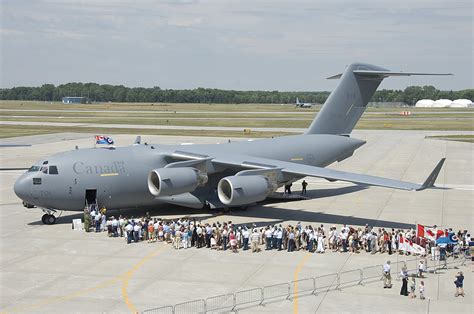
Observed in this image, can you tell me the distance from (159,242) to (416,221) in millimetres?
10730

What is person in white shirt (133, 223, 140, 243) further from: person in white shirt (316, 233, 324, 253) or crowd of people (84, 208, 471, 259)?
person in white shirt (316, 233, 324, 253)

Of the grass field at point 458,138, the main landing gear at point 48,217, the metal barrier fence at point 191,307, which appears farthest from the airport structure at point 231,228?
the grass field at point 458,138

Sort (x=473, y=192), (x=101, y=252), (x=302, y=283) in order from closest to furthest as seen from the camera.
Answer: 1. (x=302, y=283)
2. (x=101, y=252)
3. (x=473, y=192)

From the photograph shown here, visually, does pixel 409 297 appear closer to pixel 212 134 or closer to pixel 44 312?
pixel 44 312

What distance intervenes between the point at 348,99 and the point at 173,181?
13.0m

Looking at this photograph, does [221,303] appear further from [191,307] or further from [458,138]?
[458,138]

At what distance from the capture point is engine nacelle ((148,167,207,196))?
24.8 metres

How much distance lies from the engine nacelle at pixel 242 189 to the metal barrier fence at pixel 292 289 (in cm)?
679

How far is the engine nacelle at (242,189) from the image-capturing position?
79.8 feet

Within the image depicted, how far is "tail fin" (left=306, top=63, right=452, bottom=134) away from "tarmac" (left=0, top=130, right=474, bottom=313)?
350cm

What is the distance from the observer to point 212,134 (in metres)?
71.7

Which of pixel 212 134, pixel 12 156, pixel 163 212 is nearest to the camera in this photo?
pixel 163 212

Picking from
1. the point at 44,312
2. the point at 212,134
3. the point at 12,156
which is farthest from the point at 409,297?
the point at 212,134

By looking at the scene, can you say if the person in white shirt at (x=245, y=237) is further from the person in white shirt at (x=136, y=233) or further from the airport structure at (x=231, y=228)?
the person in white shirt at (x=136, y=233)
